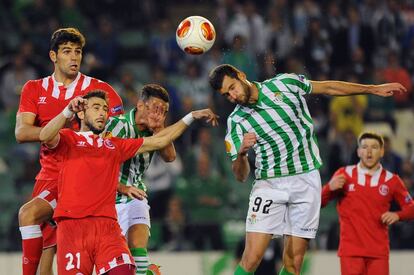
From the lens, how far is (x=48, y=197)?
8492 millimetres

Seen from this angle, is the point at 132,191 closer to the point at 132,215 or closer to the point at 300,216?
the point at 132,215

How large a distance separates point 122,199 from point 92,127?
1285 millimetres

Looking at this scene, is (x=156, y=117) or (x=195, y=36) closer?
(x=156, y=117)

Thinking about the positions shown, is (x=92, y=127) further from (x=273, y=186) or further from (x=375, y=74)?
(x=375, y=74)

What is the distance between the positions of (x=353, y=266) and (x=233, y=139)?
188 centimetres

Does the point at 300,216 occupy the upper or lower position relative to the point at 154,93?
lower

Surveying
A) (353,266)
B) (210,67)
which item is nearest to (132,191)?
(353,266)

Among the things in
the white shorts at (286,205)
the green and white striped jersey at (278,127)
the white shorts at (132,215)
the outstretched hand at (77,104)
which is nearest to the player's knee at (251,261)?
the white shorts at (286,205)

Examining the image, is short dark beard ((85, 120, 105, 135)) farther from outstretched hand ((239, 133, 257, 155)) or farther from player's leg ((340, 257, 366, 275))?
player's leg ((340, 257, 366, 275))

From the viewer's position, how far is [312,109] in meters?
14.9

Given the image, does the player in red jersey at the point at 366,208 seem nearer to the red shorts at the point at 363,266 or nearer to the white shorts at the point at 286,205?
the red shorts at the point at 363,266

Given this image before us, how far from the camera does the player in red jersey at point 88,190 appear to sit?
25.3ft

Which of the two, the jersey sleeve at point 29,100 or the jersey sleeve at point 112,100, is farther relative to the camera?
the jersey sleeve at point 112,100

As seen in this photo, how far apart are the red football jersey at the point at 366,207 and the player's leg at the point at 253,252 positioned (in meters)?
1.23
